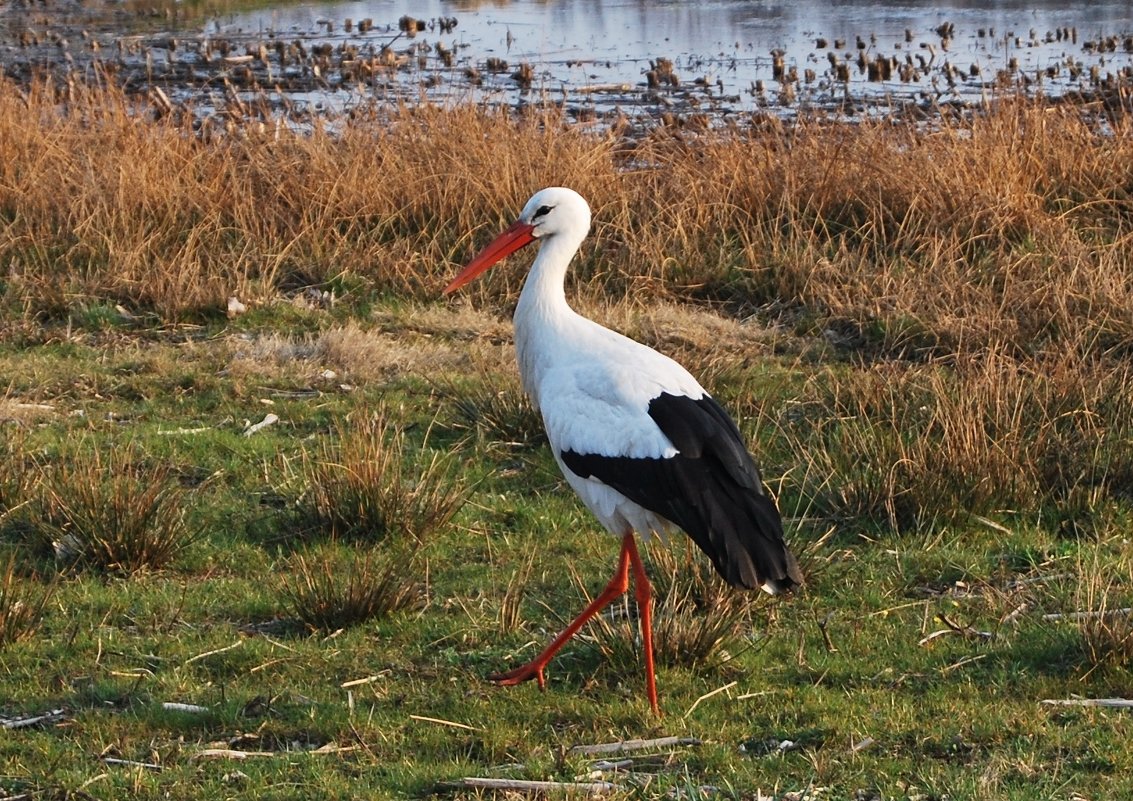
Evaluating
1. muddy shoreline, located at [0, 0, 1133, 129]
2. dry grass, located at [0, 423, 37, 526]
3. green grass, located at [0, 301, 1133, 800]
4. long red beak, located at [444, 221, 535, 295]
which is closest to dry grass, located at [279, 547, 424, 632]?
green grass, located at [0, 301, 1133, 800]

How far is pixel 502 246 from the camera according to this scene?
18.0 ft

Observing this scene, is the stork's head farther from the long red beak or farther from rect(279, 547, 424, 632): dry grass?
rect(279, 547, 424, 632): dry grass

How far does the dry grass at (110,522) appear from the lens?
5254 millimetres

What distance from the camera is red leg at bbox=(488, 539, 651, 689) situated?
14.8 feet

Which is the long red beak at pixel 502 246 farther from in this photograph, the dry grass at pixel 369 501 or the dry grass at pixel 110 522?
the dry grass at pixel 110 522

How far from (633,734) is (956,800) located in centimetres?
91

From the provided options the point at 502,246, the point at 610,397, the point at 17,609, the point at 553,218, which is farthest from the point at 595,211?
the point at 17,609

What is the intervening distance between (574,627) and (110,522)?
1.75 metres

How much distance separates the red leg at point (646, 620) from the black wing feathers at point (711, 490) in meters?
0.25

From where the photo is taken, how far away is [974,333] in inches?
295

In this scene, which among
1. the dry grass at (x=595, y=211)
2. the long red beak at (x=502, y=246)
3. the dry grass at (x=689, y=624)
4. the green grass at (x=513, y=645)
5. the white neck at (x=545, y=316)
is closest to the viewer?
the green grass at (x=513, y=645)

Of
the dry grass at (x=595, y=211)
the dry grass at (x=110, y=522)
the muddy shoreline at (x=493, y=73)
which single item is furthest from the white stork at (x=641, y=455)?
the muddy shoreline at (x=493, y=73)

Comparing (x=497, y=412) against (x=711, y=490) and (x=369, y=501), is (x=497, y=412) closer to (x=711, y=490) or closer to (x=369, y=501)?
(x=369, y=501)

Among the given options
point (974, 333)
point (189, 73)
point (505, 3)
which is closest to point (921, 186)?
point (974, 333)
